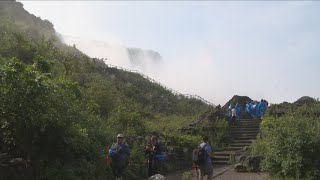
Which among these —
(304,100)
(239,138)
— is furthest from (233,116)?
(304,100)

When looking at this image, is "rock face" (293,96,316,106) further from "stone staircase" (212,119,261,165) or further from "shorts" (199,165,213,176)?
"shorts" (199,165,213,176)

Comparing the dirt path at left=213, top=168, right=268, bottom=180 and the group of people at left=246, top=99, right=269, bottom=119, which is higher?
the group of people at left=246, top=99, right=269, bottom=119

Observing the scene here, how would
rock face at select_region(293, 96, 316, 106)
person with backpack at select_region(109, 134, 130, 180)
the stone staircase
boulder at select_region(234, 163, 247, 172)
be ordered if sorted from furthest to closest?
rock face at select_region(293, 96, 316, 106) < the stone staircase < boulder at select_region(234, 163, 247, 172) < person with backpack at select_region(109, 134, 130, 180)

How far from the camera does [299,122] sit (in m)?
11.9

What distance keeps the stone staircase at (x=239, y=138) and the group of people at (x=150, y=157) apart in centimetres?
653

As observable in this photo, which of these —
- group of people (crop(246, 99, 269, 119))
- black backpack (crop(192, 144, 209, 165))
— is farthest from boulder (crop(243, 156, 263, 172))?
group of people (crop(246, 99, 269, 119))

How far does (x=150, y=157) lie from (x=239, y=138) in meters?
10.8

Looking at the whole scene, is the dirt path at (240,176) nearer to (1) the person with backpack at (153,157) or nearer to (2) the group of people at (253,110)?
(1) the person with backpack at (153,157)

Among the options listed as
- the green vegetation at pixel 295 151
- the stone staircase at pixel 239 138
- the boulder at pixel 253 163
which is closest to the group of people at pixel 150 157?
the green vegetation at pixel 295 151

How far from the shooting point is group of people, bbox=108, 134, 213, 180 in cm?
1030

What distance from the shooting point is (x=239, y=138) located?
21.4 m

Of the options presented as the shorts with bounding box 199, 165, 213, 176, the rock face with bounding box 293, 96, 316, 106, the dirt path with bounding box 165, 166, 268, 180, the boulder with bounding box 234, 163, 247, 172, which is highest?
the rock face with bounding box 293, 96, 316, 106

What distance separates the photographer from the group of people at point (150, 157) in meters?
10.3

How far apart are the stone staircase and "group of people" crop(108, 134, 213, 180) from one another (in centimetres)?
653
